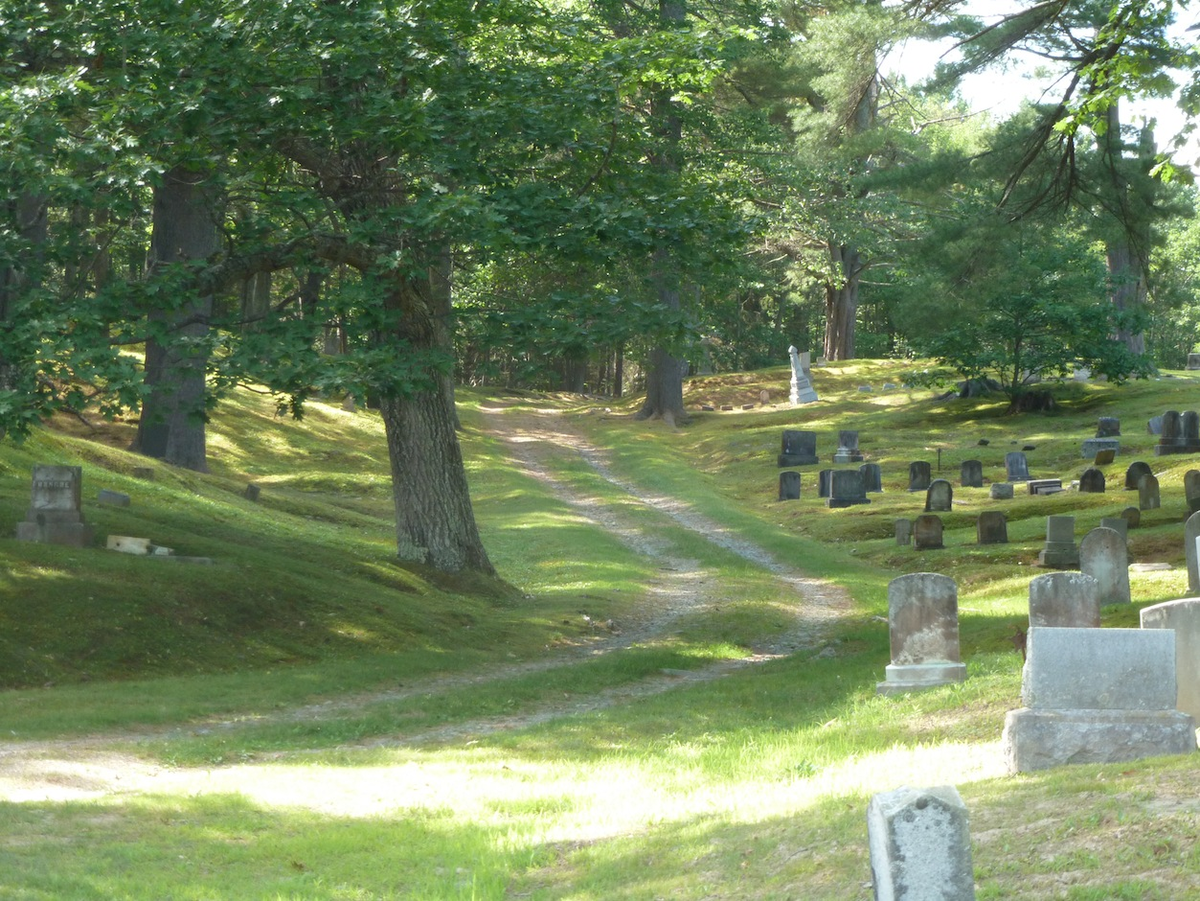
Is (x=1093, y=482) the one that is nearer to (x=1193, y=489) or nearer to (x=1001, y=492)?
(x=1001, y=492)

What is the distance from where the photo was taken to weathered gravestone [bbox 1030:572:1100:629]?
10.8 meters

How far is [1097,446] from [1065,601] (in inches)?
948

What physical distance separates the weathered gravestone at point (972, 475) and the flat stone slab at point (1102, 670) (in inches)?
976

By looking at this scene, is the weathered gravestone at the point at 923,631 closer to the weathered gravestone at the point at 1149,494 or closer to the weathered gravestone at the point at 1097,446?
the weathered gravestone at the point at 1149,494

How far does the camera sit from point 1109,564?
50.3 ft

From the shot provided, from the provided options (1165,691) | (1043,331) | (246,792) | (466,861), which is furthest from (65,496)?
(1043,331)

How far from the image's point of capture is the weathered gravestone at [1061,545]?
20.2 meters

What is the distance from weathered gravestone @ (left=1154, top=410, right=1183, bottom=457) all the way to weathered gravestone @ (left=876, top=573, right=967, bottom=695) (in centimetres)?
2169

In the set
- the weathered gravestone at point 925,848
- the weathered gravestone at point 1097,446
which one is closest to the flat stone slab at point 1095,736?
the weathered gravestone at point 925,848

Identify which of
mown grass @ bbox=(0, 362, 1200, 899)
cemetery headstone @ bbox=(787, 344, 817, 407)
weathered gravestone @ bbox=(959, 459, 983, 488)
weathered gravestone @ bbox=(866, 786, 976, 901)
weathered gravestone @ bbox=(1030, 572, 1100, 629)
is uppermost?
cemetery headstone @ bbox=(787, 344, 817, 407)

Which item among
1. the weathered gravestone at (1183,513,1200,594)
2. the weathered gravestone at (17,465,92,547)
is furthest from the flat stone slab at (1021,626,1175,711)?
the weathered gravestone at (17,465,92,547)

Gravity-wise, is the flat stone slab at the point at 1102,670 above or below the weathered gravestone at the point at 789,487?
above

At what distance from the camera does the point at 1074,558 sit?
795 inches

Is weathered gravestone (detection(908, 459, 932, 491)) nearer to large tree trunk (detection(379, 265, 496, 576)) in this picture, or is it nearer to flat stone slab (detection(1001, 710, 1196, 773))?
large tree trunk (detection(379, 265, 496, 576))
